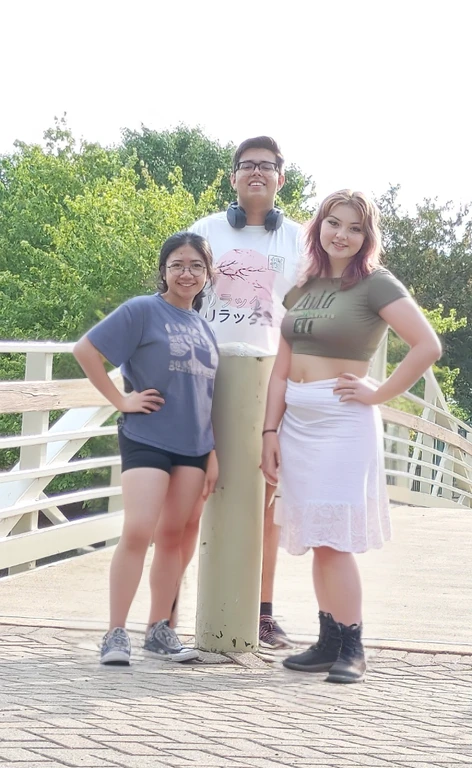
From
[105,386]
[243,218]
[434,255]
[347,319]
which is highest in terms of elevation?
[434,255]

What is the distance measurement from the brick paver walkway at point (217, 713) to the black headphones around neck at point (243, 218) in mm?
1597

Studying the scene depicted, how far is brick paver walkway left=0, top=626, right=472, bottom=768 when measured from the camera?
107 inches

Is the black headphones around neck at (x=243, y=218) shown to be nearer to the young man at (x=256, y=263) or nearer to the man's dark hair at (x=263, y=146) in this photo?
the young man at (x=256, y=263)

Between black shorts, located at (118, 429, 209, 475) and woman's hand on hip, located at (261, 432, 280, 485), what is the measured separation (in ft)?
0.77

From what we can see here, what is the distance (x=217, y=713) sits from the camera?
10.6ft

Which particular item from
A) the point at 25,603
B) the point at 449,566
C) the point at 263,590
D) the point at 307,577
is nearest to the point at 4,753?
the point at 263,590

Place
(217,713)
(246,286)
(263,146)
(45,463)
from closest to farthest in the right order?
1. (217,713)
2. (246,286)
3. (263,146)
4. (45,463)

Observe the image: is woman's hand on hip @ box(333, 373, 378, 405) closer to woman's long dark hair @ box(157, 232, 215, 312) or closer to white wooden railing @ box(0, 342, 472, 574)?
woman's long dark hair @ box(157, 232, 215, 312)

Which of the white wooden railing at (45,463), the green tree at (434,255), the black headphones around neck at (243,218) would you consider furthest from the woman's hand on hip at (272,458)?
the green tree at (434,255)

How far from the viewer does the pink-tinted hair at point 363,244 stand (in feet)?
13.2

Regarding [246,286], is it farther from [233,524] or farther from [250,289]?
[233,524]

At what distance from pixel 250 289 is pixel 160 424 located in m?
0.78

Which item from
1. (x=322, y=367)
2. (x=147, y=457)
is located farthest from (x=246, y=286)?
(x=147, y=457)

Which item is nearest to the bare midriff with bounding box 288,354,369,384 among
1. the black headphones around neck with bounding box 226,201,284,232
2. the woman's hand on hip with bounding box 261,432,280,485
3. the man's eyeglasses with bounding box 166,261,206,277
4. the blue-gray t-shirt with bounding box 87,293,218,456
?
the woman's hand on hip with bounding box 261,432,280,485
